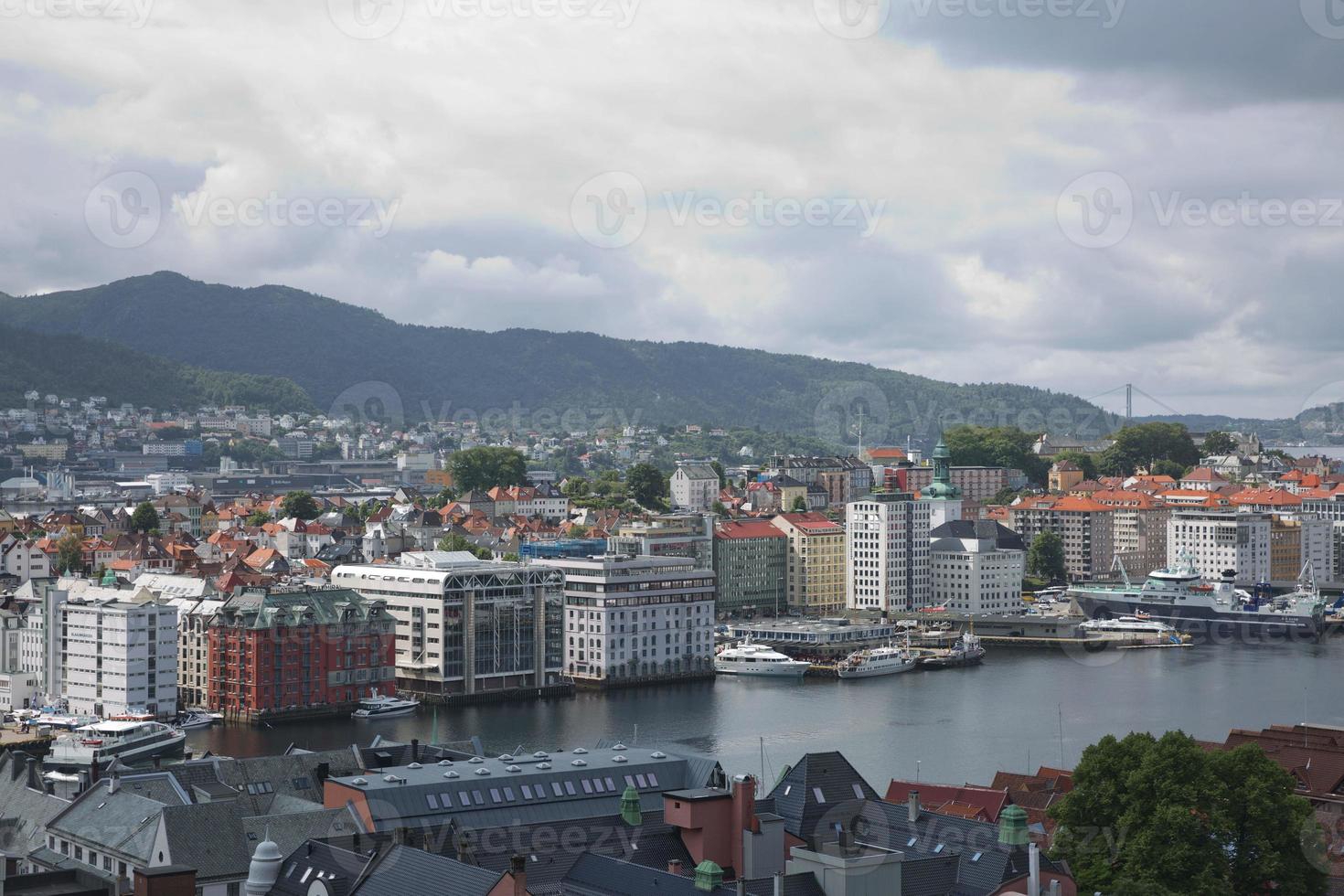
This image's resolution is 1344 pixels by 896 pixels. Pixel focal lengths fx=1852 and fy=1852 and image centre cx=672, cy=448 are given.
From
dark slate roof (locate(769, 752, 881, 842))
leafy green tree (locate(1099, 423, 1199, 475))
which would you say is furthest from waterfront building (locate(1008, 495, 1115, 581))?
dark slate roof (locate(769, 752, 881, 842))

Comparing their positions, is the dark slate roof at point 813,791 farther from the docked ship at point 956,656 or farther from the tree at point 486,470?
the tree at point 486,470

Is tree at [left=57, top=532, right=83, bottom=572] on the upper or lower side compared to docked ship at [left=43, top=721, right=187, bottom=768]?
upper

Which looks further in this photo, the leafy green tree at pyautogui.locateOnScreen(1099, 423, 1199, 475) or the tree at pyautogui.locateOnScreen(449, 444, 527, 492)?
the leafy green tree at pyautogui.locateOnScreen(1099, 423, 1199, 475)

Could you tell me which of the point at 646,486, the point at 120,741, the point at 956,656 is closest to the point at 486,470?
the point at 646,486

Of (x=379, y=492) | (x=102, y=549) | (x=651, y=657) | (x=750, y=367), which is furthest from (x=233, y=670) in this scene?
(x=750, y=367)

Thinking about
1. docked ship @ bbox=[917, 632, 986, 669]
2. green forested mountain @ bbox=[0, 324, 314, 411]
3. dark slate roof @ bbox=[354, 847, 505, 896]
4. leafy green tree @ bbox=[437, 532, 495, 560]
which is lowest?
docked ship @ bbox=[917, 632, 986, 669]

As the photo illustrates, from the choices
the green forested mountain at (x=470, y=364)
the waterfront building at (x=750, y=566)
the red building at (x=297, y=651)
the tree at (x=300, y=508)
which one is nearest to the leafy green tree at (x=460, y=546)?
the waterfront building at (x=750, y=566)

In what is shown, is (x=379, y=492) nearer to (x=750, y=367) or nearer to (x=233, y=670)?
(x=233, y=670)

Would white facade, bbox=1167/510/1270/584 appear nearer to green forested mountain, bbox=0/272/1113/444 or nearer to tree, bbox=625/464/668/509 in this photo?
tree, bbox=625/464/668/509
